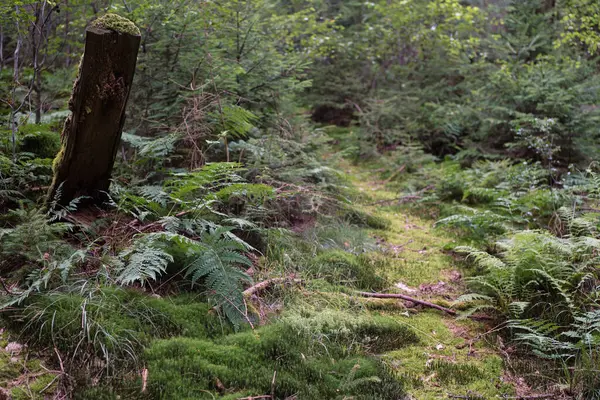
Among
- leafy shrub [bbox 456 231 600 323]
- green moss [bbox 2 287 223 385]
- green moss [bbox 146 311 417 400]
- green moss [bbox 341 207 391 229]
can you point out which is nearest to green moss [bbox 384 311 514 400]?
green moss [bbox 146 311 417 400]

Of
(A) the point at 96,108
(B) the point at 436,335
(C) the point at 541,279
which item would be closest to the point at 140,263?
(A) the point at 96,108

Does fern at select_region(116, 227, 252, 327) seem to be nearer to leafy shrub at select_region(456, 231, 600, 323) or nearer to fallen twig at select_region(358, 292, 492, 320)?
fallen twig at select_region(358, 292, 492, 320)

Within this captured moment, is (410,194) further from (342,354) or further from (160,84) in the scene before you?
(342,354)

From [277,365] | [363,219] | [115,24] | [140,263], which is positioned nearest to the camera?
[277,365]

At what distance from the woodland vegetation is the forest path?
0.02 m

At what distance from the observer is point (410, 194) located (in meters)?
8.69

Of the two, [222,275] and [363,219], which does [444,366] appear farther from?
[363,219]

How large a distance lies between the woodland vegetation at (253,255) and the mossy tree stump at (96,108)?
0.03 m

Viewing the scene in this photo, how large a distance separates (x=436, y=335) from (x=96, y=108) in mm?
3624

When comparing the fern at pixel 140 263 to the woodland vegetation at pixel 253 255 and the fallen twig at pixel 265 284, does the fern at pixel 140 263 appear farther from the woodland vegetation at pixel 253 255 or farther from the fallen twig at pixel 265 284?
the fallen twig at pixel 265 284

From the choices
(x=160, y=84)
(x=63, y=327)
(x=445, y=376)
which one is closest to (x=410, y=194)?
(x=160, y=84)

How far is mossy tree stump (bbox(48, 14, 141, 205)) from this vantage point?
3.92 meters

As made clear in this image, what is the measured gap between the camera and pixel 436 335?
4215mm

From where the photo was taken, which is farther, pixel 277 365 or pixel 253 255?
pixel 253 255
